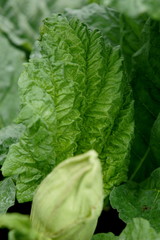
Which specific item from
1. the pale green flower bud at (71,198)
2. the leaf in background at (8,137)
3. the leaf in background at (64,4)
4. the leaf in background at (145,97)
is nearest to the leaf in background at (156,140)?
the leaf in background at (145,97)

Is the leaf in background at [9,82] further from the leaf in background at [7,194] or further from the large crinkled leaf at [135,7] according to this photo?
the large crinkled leaf at [135,7]

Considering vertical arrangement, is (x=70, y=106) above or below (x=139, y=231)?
above

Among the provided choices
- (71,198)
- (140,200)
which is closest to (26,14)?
(140,200)

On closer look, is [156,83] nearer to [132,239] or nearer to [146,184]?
[146,184]

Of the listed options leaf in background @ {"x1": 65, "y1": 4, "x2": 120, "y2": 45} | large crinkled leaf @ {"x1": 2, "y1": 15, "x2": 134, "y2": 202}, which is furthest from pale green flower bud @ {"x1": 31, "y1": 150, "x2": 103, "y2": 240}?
leaf in background @ {"x1": 65, "y1": 4, "x2": 120, "y2": 45}

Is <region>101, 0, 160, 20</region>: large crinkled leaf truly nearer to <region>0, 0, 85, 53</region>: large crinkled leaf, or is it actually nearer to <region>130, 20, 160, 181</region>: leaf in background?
<region>130, 20, 160, 181</region>: leaf in background

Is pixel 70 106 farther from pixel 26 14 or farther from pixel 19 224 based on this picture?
pixel 26 14
